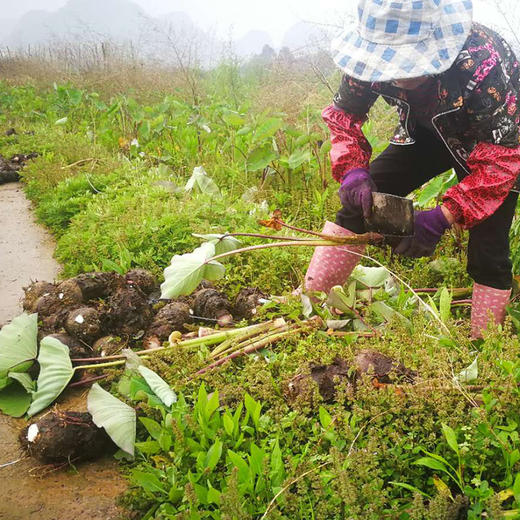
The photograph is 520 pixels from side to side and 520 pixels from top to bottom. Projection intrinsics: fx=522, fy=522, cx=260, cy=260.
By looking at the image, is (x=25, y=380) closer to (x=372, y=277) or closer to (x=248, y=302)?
(x=248, y=302)

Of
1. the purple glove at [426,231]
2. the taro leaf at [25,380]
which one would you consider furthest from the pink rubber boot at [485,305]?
the taro leaf at [25,380]

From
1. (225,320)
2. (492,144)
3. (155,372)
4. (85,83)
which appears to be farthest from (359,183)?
(85,83)

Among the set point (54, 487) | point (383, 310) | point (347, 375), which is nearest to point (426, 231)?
point (383, 310)

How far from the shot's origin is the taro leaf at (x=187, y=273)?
6.41ft

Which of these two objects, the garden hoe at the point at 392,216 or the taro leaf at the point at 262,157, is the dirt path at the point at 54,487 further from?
the taro leaf at the point at 262,157

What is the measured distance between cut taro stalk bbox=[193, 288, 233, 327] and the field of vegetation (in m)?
0.15

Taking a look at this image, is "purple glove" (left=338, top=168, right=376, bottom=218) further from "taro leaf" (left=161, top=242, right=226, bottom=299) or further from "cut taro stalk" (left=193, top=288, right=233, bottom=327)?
"cut taro stalk" (left=193, top=288, right=233, bottom=327)

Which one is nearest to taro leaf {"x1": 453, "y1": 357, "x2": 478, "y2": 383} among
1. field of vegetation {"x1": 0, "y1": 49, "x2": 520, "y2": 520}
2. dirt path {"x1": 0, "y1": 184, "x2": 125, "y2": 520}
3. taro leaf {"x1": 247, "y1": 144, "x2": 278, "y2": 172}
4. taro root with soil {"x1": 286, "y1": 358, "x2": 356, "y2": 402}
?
field of vegetation {"x1": 0, "y1": 49, "x2": 520, "y2": 520}

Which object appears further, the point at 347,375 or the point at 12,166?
the point at 12,166

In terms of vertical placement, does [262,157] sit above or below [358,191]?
below

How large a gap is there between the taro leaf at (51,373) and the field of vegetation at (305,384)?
18 cm

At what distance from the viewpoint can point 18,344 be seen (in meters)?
1.89

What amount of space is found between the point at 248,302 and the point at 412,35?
123 centimetres

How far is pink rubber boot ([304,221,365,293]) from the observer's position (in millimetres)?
2189
